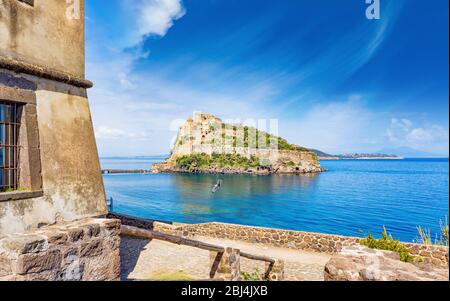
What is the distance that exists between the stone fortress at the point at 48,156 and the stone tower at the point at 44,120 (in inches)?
0.6

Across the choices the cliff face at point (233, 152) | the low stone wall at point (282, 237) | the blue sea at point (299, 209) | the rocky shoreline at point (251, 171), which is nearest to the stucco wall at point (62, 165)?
the low stone wall at point (282, 237)

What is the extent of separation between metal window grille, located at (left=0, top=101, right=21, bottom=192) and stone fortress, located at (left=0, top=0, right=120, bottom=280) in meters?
0.01

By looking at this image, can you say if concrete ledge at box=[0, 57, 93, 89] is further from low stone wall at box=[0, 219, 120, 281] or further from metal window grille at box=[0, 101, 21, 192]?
low stone wall at box=[0, 219, 120, 281]

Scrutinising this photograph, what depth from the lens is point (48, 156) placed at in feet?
17.1

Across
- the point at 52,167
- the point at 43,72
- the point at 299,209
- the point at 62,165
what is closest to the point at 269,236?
the point at 62,165

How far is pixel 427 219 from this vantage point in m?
34.1

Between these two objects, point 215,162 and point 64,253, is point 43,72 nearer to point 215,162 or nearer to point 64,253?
point 64,253

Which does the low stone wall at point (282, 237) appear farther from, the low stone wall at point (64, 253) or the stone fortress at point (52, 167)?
the low stone wall at point (64, 253)

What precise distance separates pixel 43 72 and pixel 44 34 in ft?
2.75


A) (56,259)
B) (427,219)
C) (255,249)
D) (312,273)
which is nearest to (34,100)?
(56,259)

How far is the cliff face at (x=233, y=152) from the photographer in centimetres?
9950

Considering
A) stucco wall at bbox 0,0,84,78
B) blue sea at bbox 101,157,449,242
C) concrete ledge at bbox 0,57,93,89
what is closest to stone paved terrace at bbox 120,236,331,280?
concrete ledge at bbox 0,57,93,89

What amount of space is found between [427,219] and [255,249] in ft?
101
